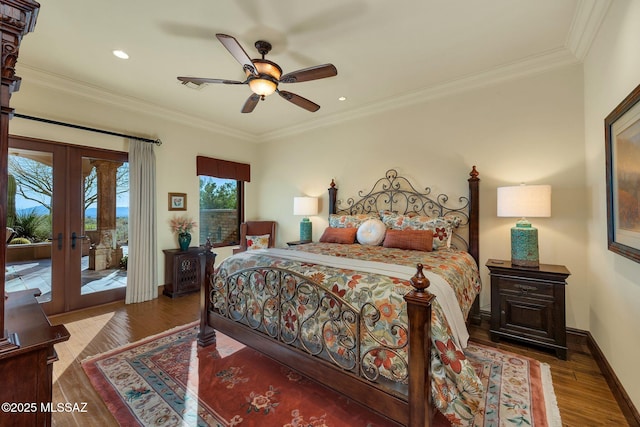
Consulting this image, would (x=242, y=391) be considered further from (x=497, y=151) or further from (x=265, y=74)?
(x=497, y=151)

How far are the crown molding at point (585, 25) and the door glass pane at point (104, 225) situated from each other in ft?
17.4

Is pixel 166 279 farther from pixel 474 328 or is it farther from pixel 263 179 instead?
pixel 474 328

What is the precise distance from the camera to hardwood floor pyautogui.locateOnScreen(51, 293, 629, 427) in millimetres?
1734

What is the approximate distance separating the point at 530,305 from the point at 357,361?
1.96m

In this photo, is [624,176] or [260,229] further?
[260,229]

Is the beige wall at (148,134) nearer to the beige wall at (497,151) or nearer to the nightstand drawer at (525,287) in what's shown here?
the beige wall at (497,151)

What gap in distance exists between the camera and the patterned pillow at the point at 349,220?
3.83 metres

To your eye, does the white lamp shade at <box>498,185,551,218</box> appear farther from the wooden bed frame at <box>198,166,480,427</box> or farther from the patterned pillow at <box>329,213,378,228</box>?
the patterned pillow at <box>329,213,378,228</box>

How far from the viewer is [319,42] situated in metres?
2.59

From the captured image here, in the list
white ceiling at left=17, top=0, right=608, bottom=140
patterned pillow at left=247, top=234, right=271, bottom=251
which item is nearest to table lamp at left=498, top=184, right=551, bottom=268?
white ceiling at left=17, top=0, right=608, bottom=140

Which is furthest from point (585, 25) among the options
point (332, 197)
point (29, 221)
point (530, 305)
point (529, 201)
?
point (29, 221)

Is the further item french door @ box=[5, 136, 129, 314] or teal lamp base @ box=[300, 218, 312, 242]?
teal lamp base @ box=[300, 218, 312, 242]

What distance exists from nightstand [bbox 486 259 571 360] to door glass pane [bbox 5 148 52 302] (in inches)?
201

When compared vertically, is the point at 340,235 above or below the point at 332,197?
below
